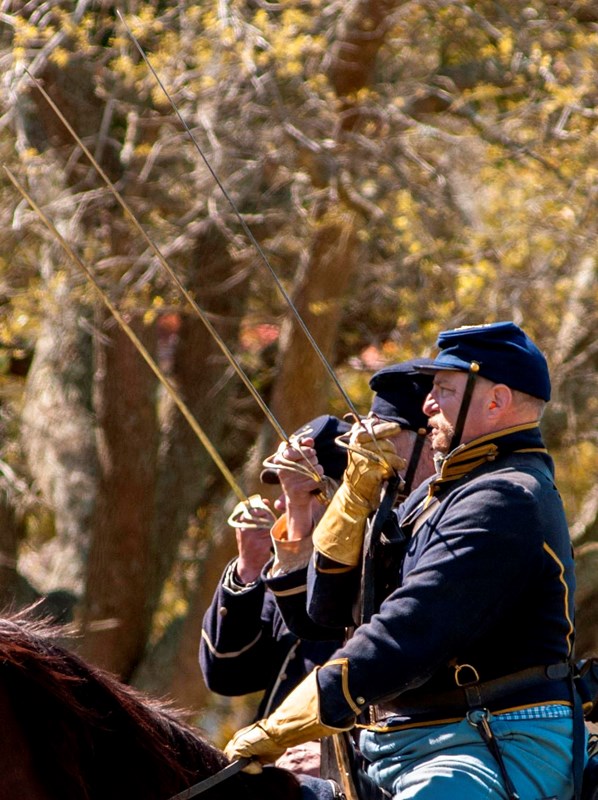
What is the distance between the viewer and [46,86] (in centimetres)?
834

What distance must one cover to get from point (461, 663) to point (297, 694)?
424 mm

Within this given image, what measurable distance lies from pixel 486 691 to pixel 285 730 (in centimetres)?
52

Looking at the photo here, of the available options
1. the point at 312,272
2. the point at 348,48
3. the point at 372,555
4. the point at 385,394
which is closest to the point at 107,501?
the point at 312,272

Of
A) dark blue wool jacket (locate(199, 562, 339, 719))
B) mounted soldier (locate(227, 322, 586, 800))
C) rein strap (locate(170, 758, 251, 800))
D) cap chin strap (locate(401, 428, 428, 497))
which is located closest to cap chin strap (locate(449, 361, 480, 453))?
mounted soldier (locate(227, 322, 586, 800))

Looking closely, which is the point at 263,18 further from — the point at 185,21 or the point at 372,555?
the point at 372,555

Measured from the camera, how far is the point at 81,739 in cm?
310

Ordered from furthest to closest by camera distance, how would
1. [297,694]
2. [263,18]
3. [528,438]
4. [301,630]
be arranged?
[263,18] → [301,630] → [528,438] → [297,694]

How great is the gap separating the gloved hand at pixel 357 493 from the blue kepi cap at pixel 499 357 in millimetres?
269

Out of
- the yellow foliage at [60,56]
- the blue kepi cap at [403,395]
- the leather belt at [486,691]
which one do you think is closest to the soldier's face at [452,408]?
the leather belt at [486,691]

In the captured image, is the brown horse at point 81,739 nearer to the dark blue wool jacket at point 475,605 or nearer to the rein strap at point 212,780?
the rein strap at point 212,780

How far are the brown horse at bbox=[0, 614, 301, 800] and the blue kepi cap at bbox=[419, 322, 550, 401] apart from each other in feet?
3.97

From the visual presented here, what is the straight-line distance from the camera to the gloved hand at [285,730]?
3.24 meters

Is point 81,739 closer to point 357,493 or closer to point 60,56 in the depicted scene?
point 357,493

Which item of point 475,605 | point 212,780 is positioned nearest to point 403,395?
point 475,605
